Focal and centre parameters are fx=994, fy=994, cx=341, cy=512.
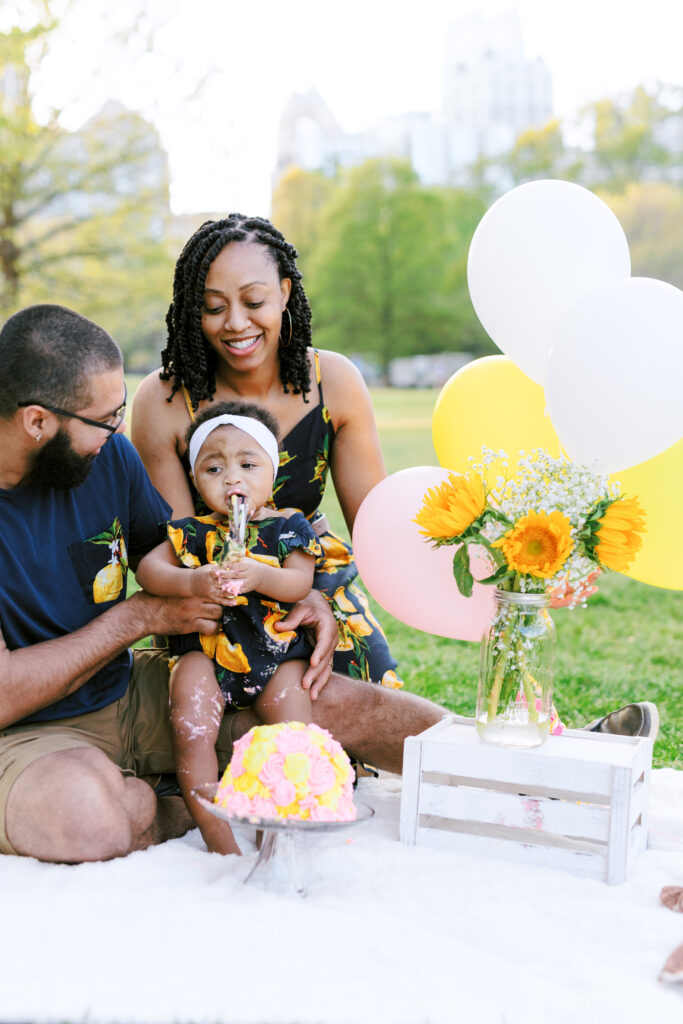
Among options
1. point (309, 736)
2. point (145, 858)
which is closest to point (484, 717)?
point (309, 736)

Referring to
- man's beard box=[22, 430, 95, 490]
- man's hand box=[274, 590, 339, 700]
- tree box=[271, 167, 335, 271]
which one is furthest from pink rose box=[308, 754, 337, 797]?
tree box=[271, 167, 335, 271]

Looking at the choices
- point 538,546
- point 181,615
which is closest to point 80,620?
point 181,615

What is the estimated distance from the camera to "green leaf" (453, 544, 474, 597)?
2426mm

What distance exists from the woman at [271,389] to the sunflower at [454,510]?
30.3 inches

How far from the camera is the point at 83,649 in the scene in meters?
2.48

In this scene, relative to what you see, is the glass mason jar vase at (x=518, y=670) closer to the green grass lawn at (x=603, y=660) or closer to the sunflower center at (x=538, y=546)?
the sunflower center at (x=538, y=546)

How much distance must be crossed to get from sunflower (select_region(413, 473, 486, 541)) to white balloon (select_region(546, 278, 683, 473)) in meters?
0.36

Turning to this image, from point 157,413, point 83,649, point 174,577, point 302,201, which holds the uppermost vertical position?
point 302,201

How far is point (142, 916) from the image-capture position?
2.02 metres

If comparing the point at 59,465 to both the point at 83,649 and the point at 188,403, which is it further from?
the point at 188,403

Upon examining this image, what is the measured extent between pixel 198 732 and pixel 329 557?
0.83m

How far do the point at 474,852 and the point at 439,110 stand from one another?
30.0 meters

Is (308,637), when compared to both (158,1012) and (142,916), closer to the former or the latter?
(142,916)

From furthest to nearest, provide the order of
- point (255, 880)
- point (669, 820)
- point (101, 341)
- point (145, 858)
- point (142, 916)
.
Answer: point (669, 820) < point (101, 341) < point (145, 858) < point (255, 880) < point (142, 916)
